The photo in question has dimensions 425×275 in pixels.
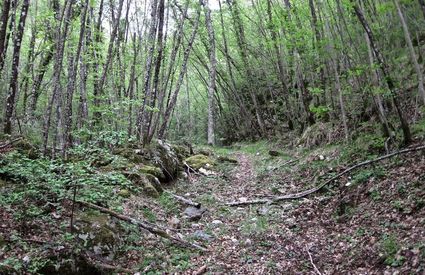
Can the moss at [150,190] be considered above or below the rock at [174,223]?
above

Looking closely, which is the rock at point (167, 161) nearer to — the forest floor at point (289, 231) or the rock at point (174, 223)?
the forest floor at point (289, 231)

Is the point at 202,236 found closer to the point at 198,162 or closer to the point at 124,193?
the point at 124,193

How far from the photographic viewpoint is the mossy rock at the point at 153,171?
8828 mm

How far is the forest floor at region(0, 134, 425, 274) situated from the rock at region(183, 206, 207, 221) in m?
0.02

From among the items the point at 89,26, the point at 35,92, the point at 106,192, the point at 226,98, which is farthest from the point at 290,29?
the point at 226,98

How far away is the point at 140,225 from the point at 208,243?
1.26 meters

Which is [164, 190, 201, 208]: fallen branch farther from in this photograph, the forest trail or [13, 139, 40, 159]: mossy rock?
[13, 139, 40, 159]: mossy rock

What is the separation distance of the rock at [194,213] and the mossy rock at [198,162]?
3906 millimetres

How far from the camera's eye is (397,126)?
749 centimetres

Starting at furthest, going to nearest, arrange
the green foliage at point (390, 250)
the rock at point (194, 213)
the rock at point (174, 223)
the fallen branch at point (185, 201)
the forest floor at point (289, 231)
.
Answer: the fallen branch at point (185, 201) → the rock at point (194, 213) → the rock at point (174, 223) → the forest floor at point (289, 231) → the green foliage at point (390, 250)

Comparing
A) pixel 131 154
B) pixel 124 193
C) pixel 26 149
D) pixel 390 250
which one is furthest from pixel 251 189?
pixel 26 149

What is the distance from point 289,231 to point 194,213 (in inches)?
85.3

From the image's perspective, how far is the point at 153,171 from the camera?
358 inches

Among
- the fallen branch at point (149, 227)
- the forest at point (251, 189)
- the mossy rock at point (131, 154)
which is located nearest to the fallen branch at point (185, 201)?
the forest at point (251, 189)
